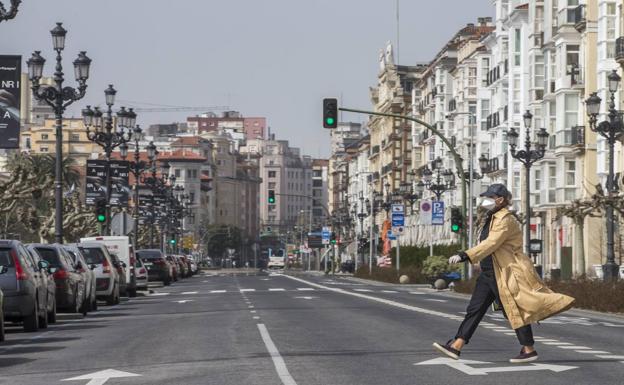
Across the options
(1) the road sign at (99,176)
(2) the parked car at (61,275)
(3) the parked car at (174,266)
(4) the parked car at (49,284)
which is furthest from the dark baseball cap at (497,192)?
(3) the parked car at (174,266)

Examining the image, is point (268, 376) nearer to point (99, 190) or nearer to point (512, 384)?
point (512, 384)

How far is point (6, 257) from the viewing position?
26.8 m

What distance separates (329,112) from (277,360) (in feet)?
100

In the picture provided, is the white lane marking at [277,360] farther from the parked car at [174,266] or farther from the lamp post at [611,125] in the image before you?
the parked car at [174,266]

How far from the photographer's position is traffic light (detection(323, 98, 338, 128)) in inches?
1906

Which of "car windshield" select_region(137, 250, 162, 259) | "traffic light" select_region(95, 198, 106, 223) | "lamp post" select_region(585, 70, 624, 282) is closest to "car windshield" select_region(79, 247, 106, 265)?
"traffic light" select_region(95, 198, 106, 223)

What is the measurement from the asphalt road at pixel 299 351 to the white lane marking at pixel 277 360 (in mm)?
11

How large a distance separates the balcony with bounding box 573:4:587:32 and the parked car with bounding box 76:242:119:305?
135 ft

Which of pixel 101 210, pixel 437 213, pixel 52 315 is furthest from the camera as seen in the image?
pixel 437 213

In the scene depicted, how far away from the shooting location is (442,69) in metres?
144

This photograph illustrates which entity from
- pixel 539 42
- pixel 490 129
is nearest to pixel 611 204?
pixel 539 42

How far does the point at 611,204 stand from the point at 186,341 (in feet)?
88.0

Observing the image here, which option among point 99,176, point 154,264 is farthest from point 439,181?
point 99,176

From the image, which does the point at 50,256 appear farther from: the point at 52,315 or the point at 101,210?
the point at 101,210
